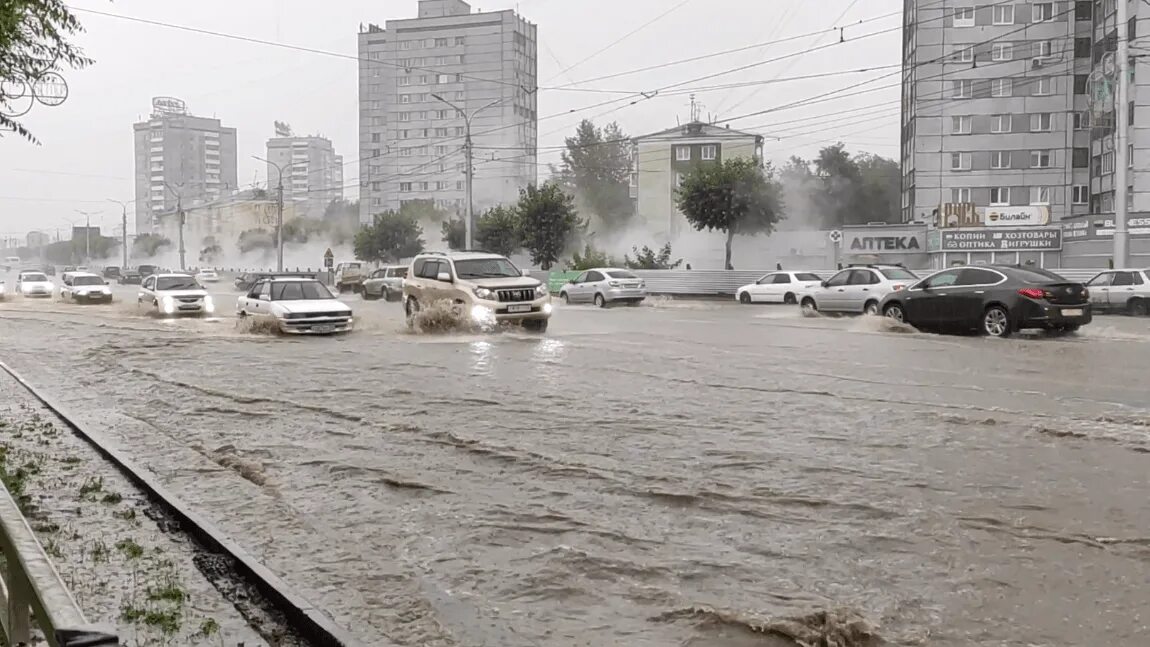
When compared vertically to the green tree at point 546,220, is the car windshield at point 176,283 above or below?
below

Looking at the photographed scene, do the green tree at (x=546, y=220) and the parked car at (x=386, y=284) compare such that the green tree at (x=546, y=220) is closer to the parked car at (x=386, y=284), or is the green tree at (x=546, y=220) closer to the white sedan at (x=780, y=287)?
the parked car at (x=386, y=284)

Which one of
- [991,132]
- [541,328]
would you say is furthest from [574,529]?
[991,132]

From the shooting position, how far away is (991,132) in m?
65.4

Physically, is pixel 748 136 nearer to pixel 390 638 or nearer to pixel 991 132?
pixel 991 132

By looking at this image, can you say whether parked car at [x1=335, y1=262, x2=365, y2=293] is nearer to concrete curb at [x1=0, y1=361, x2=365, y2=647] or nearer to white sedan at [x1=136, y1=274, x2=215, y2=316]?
white sedan at [x1=136, y1=274, x2=215, y2=316]

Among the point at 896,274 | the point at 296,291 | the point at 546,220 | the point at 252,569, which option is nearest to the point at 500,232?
the point at 546,220

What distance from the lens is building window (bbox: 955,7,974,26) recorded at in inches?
2522

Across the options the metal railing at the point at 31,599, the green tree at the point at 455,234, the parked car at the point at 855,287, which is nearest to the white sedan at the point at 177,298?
the parked car at the point at 855,287

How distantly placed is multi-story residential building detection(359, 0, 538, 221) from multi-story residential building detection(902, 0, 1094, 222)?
Result: 53310mm

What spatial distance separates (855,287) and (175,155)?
520 feet

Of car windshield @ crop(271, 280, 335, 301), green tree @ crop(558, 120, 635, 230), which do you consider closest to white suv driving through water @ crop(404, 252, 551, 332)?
car windshield @ crop(271, 280, 335, 301)

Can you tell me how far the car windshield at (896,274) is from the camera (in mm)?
27344

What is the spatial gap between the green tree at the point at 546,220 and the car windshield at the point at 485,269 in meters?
34.6

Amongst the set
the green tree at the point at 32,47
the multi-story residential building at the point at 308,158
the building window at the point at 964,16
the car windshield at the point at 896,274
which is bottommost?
the car windshield at the point at 896,274
